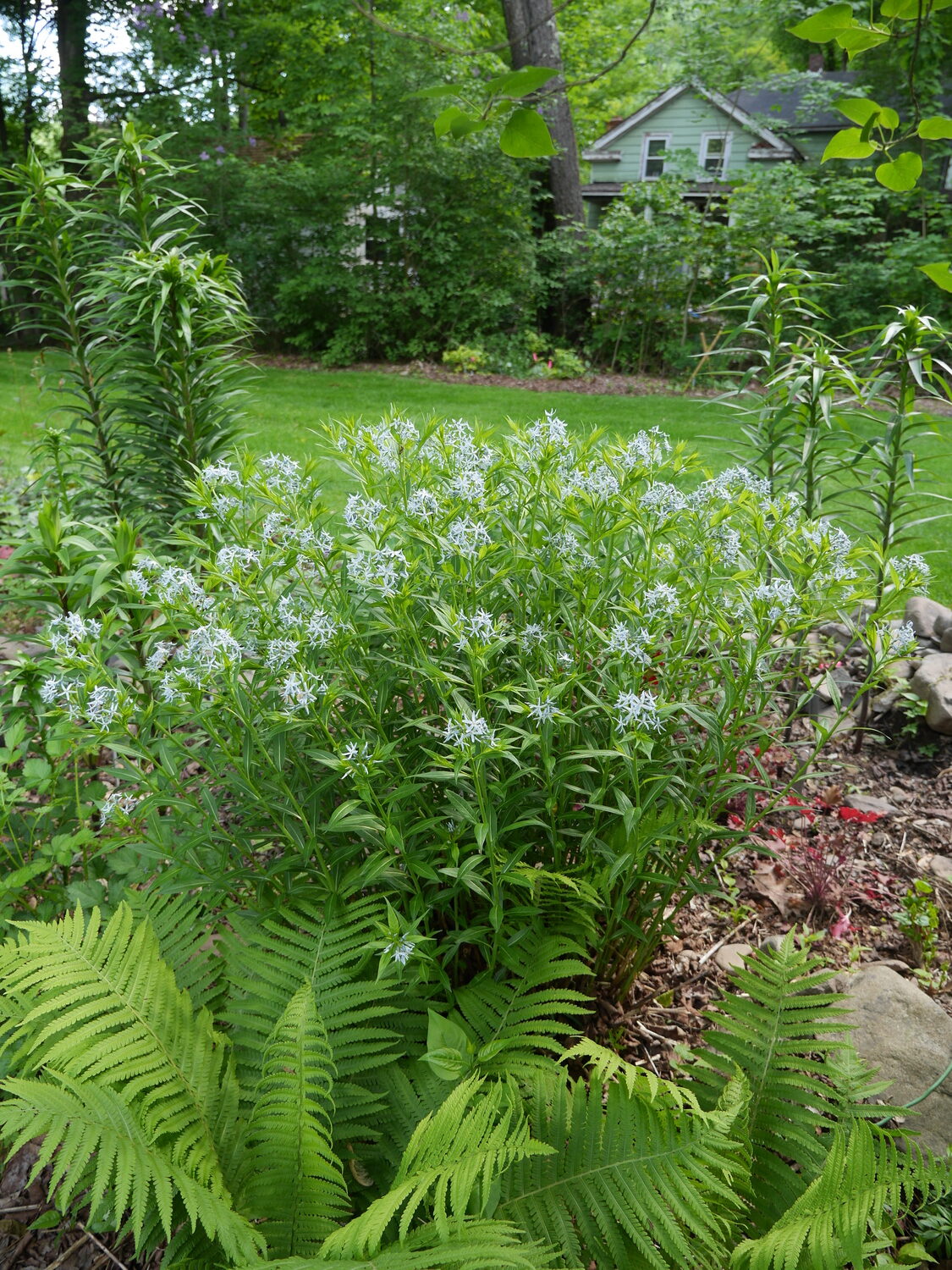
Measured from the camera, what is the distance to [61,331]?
3.77 m

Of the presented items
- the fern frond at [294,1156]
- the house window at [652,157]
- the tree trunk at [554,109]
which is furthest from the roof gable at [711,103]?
the fern frond at [294,1156]

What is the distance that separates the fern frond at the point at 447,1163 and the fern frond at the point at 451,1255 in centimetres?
2

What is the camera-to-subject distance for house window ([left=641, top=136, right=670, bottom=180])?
19.4 metres

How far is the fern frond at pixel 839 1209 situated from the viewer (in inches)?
50.4

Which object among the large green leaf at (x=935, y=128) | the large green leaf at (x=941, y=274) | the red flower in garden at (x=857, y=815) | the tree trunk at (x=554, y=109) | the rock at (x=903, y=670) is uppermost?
the tree trunk at (x=554, y=109)

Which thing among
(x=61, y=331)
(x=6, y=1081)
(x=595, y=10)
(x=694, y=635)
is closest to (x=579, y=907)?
(x=694, y=635)

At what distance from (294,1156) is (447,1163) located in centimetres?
35

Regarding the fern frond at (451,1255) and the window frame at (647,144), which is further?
the window frame at (647,144)

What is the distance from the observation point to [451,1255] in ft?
3.80

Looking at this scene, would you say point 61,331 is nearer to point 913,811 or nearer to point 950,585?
point 913,811

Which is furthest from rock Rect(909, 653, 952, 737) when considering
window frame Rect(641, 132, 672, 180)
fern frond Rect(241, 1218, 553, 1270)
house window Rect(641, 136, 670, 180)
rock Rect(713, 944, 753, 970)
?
house window Rect(641, 136, 670, 180)

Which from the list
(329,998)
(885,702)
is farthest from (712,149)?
(329,998)

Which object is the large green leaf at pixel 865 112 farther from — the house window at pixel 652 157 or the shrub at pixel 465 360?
the house window at pixel 652 157

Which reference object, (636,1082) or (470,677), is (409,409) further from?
(636,1082)
